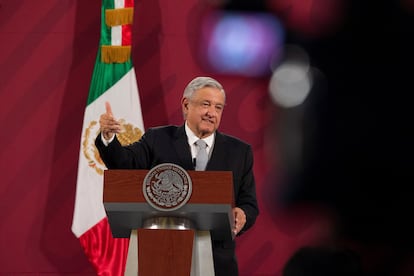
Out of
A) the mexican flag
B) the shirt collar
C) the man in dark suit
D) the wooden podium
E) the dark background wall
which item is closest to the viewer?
the wooden podium

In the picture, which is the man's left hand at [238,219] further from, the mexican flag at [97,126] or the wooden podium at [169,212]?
the mexican flag at [97,126]

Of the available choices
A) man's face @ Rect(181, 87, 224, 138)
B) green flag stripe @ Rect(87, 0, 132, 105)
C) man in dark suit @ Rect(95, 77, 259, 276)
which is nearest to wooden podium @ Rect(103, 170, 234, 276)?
man in dark suit @ Rect(95, 77, 259, 276)

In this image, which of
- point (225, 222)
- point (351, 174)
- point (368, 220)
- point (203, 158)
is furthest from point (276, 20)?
point (225, 222)

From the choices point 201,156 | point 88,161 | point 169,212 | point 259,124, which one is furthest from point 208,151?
point 259,124

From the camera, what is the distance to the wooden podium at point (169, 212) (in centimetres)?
225

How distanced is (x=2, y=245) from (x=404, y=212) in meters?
2.51

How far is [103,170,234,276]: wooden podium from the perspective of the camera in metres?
2.25

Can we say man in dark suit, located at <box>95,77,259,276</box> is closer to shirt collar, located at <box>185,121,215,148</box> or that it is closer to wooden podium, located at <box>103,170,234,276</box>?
shirt collar, located at <box>185,121,215,148</box>

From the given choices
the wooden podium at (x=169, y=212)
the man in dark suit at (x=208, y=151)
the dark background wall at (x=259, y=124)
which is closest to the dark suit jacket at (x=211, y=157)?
the man in dark suit at (x=208, y=151)

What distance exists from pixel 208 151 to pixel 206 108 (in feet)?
0.54

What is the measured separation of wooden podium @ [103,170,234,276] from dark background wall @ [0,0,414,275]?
2227 millimetres

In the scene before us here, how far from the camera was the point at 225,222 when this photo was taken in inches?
92.3

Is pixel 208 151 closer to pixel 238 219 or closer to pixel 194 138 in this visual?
pixel 194 138

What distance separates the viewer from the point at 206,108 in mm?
2701
